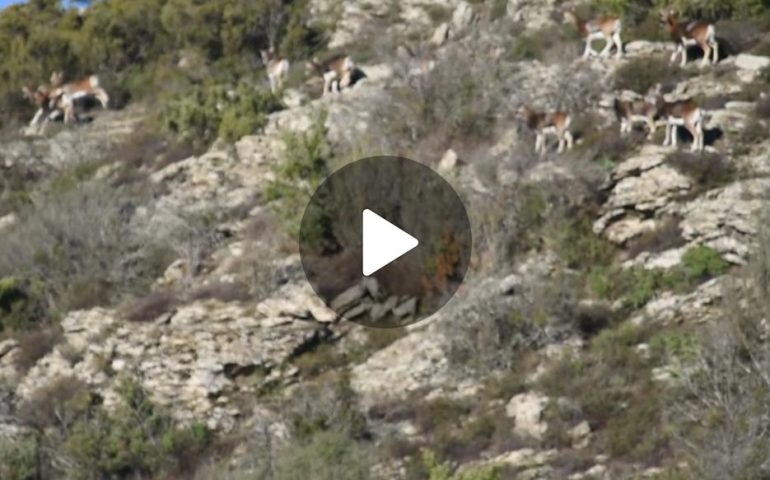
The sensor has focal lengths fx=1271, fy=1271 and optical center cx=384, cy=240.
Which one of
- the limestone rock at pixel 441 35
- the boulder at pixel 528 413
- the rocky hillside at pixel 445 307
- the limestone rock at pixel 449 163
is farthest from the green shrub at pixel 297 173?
the limestone rock at pixel 441 35

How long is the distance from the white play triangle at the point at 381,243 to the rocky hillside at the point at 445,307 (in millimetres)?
1186

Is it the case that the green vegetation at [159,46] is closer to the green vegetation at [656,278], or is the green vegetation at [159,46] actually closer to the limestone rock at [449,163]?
the limestone rock at [449,163]

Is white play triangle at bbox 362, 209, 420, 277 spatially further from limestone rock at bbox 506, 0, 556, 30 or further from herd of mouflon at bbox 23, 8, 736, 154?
limestone rock at bbox 506, 0, 556, 30

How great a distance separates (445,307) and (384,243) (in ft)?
5.14

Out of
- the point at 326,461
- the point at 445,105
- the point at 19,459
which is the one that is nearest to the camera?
the point at 326,461

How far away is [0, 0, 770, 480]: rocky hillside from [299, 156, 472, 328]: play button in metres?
0.33

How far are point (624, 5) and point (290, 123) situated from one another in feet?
27.5

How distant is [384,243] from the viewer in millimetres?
19125

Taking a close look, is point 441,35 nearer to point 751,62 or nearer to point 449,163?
point 449,163

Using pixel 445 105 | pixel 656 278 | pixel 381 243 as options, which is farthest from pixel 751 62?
pixel 381 243

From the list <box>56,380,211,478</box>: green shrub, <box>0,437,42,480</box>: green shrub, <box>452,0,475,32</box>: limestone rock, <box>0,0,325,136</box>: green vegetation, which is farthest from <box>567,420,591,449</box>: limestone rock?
<box>0,0,325,136</box>: green vegetation

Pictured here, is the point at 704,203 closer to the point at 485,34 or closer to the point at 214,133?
the point at 485,34

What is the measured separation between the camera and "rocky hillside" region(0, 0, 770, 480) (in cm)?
1712

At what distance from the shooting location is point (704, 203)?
20844mm
